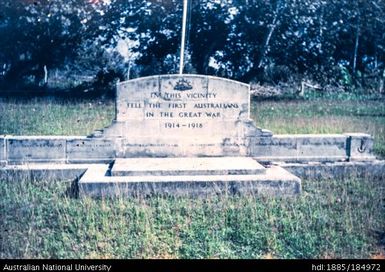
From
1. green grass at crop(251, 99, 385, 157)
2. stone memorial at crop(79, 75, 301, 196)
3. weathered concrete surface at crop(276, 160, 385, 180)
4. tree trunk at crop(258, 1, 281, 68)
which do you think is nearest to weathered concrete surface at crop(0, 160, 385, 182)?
weathered concrete surface at crop(276, 160, 385, 180)

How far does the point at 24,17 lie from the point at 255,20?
1356 centimetres

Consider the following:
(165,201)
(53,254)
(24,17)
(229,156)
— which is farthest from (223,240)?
(24,17)

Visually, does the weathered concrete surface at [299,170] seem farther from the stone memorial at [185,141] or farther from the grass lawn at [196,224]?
the grass lawn at [196,224]

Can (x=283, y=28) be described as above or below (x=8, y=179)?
above

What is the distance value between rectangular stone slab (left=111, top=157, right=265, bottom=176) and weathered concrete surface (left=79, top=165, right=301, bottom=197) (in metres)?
0.21

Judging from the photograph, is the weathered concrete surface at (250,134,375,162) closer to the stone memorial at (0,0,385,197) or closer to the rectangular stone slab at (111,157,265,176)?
the stone memorial at (0,0,385,197)

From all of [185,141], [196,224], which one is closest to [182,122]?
[185,141]

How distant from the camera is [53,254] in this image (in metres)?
4.03

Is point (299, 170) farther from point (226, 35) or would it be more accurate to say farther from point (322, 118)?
point (226, 35)

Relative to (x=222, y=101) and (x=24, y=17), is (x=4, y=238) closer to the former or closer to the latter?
(x=222, y=101)

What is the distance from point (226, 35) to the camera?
2278 cm

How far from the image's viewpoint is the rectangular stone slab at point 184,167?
20.3ft

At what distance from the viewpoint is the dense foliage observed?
73.2 ft

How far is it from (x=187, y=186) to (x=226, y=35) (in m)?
18.3
